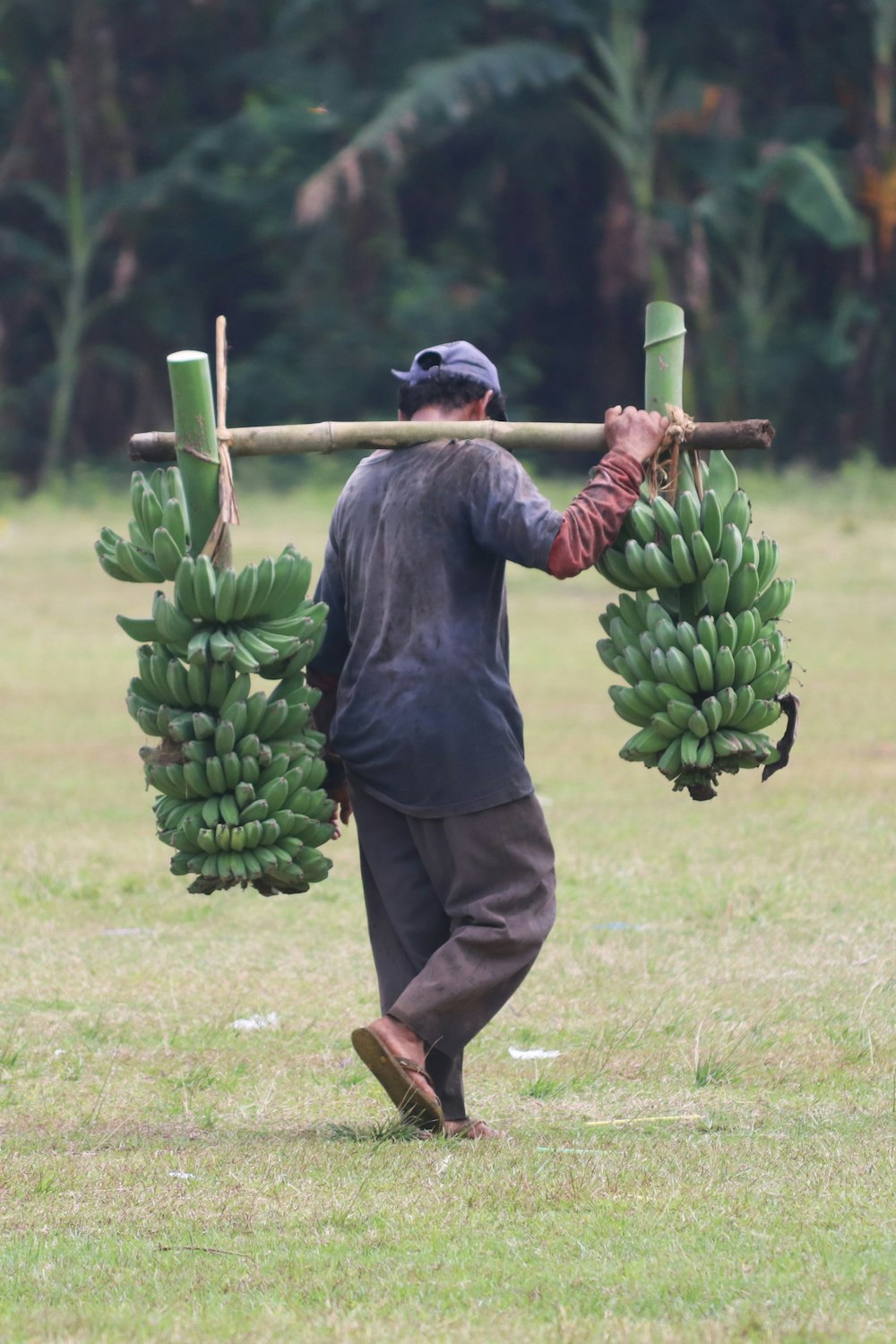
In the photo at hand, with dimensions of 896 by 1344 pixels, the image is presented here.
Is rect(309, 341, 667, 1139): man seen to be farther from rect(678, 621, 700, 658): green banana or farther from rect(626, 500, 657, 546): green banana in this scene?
rect(678, 621, 700, 658): green banana

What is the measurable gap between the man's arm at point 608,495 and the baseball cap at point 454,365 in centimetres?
36

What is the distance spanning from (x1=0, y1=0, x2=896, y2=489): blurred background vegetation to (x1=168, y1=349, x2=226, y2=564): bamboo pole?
74.5 ft

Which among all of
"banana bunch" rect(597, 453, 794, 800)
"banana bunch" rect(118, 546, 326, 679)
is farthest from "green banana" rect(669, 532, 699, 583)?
"banana bunch" rect(118, 546, 326, 679)

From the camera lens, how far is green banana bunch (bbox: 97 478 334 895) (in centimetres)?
485

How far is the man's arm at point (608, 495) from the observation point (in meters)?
4.66

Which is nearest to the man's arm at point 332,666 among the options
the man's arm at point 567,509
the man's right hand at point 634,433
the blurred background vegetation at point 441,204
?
the man's arm at point 567,509

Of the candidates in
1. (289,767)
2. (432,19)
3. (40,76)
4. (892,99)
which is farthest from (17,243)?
(289,767)

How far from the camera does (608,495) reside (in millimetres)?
4797

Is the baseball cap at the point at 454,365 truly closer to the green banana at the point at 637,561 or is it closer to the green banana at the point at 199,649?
the green banana at the point at 637,561

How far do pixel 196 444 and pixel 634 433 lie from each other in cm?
109

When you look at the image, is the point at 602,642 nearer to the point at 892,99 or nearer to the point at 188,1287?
the point at 188,1287

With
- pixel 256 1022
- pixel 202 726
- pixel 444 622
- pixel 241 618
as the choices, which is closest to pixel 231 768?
pixel 202 726

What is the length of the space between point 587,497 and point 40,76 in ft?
93.5

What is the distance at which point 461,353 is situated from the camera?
510 cm
